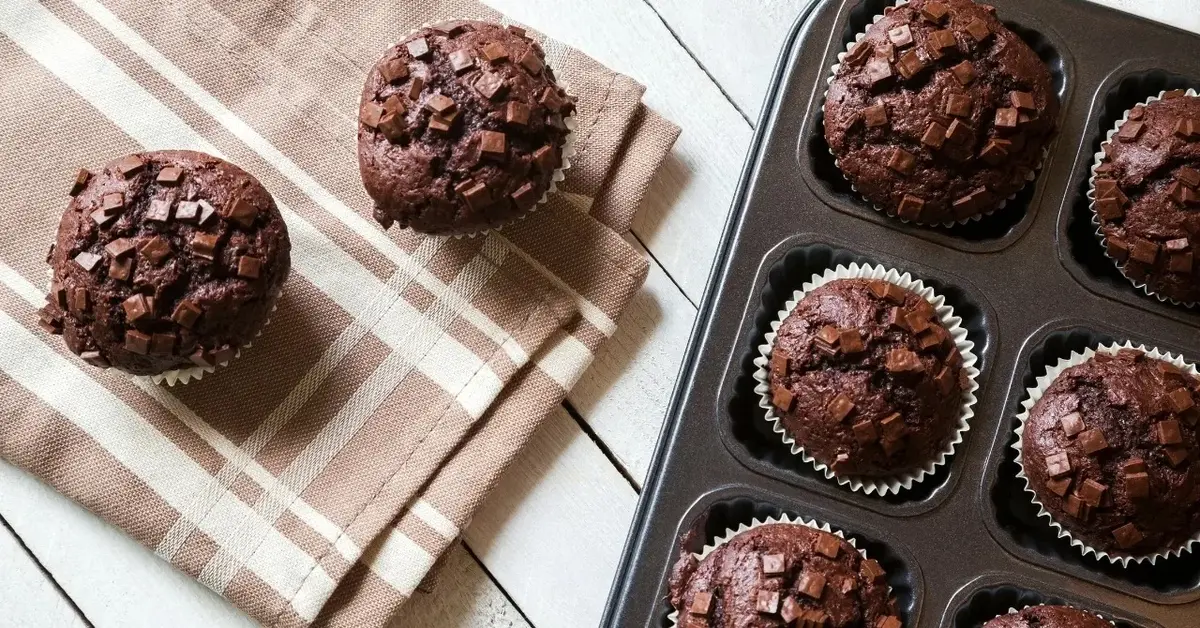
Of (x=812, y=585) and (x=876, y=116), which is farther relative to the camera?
(x=876, y=116)

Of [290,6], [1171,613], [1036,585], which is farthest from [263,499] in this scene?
[1171,613]

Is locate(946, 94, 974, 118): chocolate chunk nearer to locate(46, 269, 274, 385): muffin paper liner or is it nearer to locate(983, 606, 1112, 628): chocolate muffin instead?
locate(983, 606, 1112, 628): chocolate muffin

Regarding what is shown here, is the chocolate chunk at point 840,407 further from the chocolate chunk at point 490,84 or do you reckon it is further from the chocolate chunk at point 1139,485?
the chocolate chunk at point 490,84

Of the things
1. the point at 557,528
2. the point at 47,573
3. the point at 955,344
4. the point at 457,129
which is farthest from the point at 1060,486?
the point at 47,573

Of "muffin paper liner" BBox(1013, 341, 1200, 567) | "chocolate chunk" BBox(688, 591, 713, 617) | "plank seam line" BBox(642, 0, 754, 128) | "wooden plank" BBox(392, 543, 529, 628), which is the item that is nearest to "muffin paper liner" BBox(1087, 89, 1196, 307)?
"muffin paper liner" BBox(1013, 341, 1200, 567)

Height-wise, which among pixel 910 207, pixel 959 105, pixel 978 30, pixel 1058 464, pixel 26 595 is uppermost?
pixel 978 30

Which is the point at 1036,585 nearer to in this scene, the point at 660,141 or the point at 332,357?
the point at 660,141

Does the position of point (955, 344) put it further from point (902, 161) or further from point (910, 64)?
point (910, 64)

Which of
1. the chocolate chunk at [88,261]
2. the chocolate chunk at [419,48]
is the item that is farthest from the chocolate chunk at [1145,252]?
the chocolate chunk at [88,261]
